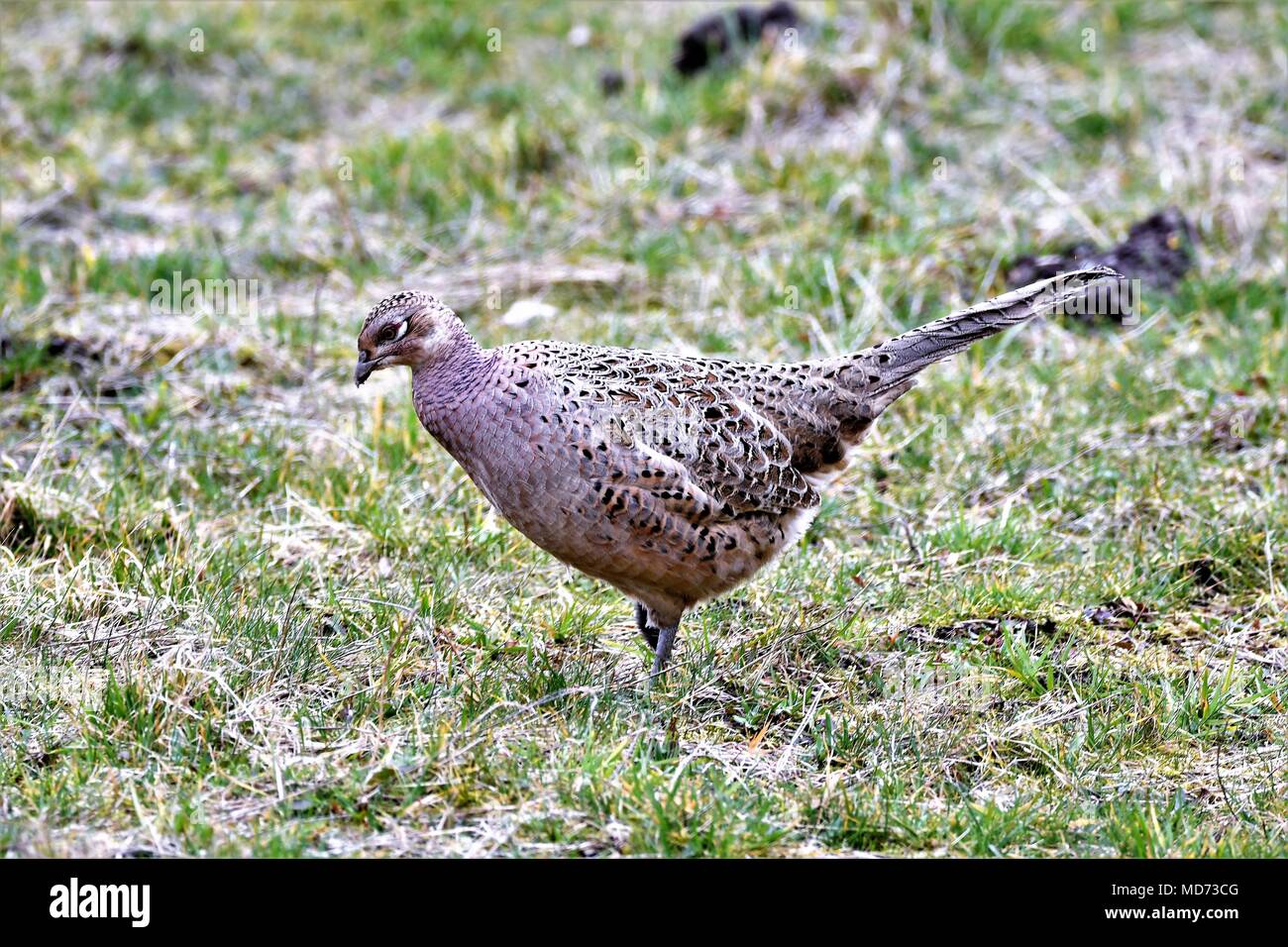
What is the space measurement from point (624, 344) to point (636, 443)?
2674mm

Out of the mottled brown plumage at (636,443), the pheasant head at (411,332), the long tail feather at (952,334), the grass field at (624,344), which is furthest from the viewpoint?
the long tail feather at (952,334)

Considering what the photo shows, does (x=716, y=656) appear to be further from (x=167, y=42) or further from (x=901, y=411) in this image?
(x=167, y=42)

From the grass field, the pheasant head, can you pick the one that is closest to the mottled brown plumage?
the pheasant head

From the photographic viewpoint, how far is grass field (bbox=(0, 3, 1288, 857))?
14.5ft

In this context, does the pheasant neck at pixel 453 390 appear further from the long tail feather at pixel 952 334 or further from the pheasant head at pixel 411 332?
the long tail feather at pixel 952 334

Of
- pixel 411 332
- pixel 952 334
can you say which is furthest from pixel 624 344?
pixel 411 332

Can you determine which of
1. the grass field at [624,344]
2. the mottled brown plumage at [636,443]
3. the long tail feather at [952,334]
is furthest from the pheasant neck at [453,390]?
the long tail feather at [952,334]

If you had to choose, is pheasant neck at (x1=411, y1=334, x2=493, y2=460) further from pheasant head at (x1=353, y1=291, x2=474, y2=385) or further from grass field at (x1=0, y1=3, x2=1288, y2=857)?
grass field at (x1=0, y1=3, x2=1288, y2=857)

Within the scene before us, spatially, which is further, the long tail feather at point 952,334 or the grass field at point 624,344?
the long tail feather at point 952,334

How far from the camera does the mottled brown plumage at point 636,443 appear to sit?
4.87 meters

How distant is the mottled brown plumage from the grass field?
0.37 m

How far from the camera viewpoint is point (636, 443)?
497 cm

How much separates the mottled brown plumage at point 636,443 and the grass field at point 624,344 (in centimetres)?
37
